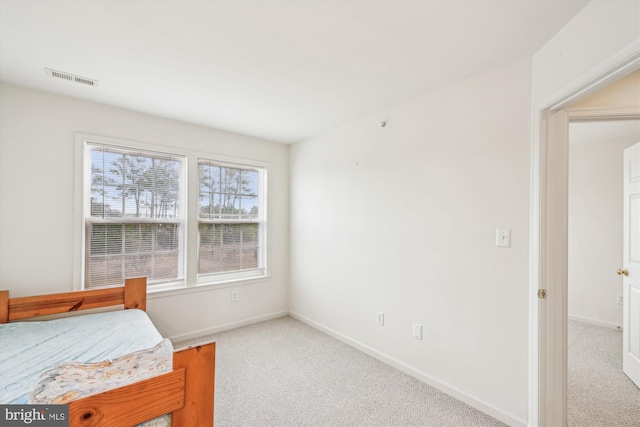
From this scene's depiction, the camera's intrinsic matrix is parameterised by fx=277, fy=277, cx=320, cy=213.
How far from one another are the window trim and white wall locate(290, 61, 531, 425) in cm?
96

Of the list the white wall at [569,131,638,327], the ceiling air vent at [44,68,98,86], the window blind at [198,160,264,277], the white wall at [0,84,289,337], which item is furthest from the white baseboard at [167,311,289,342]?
Result: the white wall at [569,131,638,327]

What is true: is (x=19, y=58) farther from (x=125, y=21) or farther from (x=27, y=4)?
(x=125, y=21)

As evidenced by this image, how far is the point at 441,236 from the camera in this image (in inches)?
88.0

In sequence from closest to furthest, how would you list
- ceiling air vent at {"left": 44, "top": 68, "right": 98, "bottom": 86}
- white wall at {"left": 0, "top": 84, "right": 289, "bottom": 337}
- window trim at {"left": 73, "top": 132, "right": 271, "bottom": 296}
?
1. ceiling air vent at {"left": 44, "top": 68, "right": 98, "bottom": 86}
2. white wall at {"left": 0, "top": 84, "right": 289, "bottom": 337}
3. window trim at {"left": 73, "top": 132, "right": 271, "bottom": 296}

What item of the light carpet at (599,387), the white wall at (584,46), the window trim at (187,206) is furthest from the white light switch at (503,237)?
the window trim at (187,206)

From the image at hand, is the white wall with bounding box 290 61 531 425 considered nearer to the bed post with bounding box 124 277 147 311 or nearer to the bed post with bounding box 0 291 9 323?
the bed post with bounding box 124 277 147 311

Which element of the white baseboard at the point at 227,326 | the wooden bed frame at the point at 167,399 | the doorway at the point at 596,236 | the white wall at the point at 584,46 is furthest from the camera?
the doorway at the point at 596,236

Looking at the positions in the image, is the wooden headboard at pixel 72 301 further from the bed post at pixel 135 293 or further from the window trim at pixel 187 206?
the window trim at pixel 187 206

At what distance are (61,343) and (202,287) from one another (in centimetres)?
139

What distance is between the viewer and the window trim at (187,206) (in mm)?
2529

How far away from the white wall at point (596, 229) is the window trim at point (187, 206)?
4.27m

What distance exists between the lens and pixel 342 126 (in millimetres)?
3186

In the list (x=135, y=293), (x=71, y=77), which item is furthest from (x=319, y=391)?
(x=71, y=77)

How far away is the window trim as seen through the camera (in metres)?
2.53
